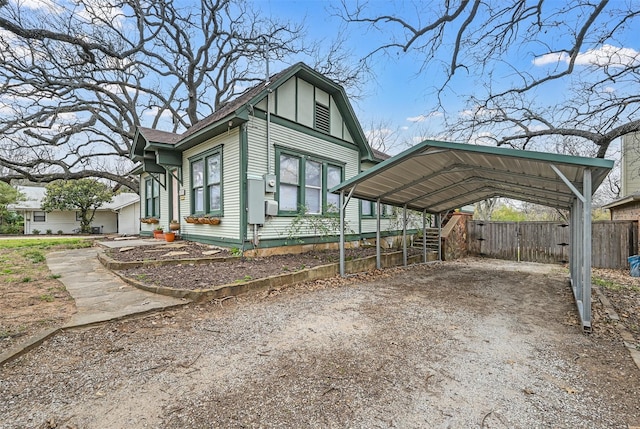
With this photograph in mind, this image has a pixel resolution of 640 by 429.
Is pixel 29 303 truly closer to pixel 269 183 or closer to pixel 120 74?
pixel 269 183

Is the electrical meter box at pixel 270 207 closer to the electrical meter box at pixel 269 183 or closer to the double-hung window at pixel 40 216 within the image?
the electrical meter box at pixel 269 183

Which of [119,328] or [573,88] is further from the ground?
[573,88]

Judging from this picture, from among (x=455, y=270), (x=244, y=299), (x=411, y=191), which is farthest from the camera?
(x=455, y=270)

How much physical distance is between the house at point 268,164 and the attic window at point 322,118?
33mm

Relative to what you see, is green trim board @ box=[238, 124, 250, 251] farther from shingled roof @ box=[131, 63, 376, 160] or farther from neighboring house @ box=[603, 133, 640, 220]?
neighboring house @ box=[603, 133, 640, 220]

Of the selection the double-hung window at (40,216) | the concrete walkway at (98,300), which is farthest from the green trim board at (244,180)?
the double-hung window at (40,216)

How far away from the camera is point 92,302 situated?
163 inches

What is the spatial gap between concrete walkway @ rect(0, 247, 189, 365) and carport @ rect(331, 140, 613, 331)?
400cm

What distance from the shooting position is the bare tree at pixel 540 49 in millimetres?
6070

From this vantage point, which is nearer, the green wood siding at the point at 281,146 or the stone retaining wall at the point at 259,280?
the stone retaining wall at the point at 259,280

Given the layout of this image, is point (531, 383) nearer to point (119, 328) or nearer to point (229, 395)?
point (229, 395)

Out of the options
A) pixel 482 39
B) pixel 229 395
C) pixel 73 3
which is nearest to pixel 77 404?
pixel 229 395

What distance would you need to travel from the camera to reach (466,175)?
22.8ft

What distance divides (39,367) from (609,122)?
11243 millimetres
